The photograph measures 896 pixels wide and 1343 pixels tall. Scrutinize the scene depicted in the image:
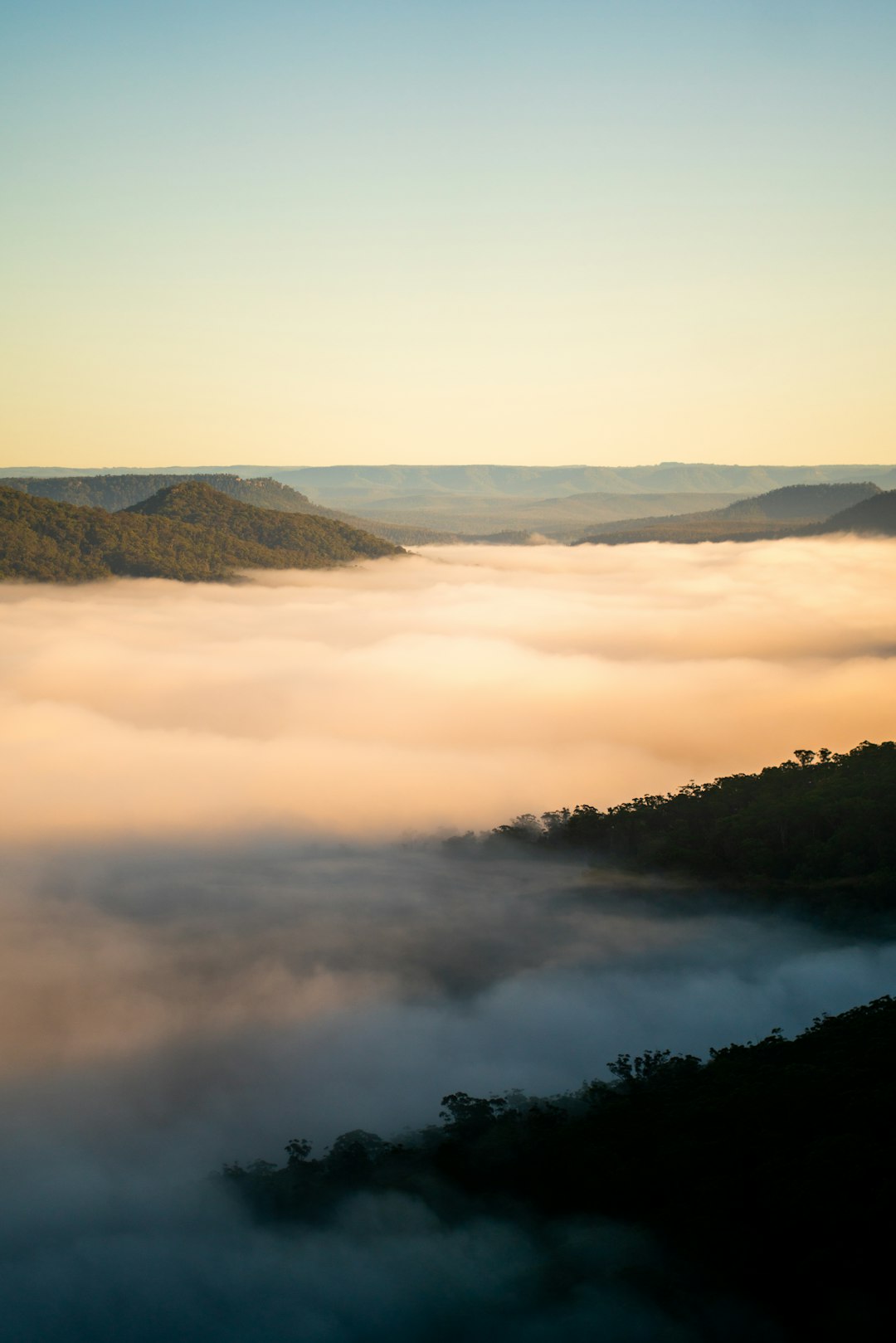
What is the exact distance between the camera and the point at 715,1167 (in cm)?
2984

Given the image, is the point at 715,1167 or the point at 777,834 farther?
the point at 777,834

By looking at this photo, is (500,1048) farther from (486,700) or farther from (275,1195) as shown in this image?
(486,700)

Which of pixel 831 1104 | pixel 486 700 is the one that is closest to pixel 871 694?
pixel 486 700

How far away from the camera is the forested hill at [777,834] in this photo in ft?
185

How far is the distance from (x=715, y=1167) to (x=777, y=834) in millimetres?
36262

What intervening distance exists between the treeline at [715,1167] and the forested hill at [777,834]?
1699cm

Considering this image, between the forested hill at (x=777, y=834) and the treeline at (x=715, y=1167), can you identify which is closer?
the treeline at (x=715, y=1167)

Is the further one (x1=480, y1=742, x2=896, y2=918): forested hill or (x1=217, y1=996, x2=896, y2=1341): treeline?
(x1=480, y1=742, x2=896, y2=918): forested hill

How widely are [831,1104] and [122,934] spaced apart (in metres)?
58.1

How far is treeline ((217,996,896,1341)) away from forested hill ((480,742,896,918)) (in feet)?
55.7

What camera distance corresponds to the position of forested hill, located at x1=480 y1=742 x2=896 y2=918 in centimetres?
5644

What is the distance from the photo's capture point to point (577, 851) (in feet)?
251

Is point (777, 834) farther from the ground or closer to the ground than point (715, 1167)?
farther from the ground

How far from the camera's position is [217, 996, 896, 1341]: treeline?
25359mm
